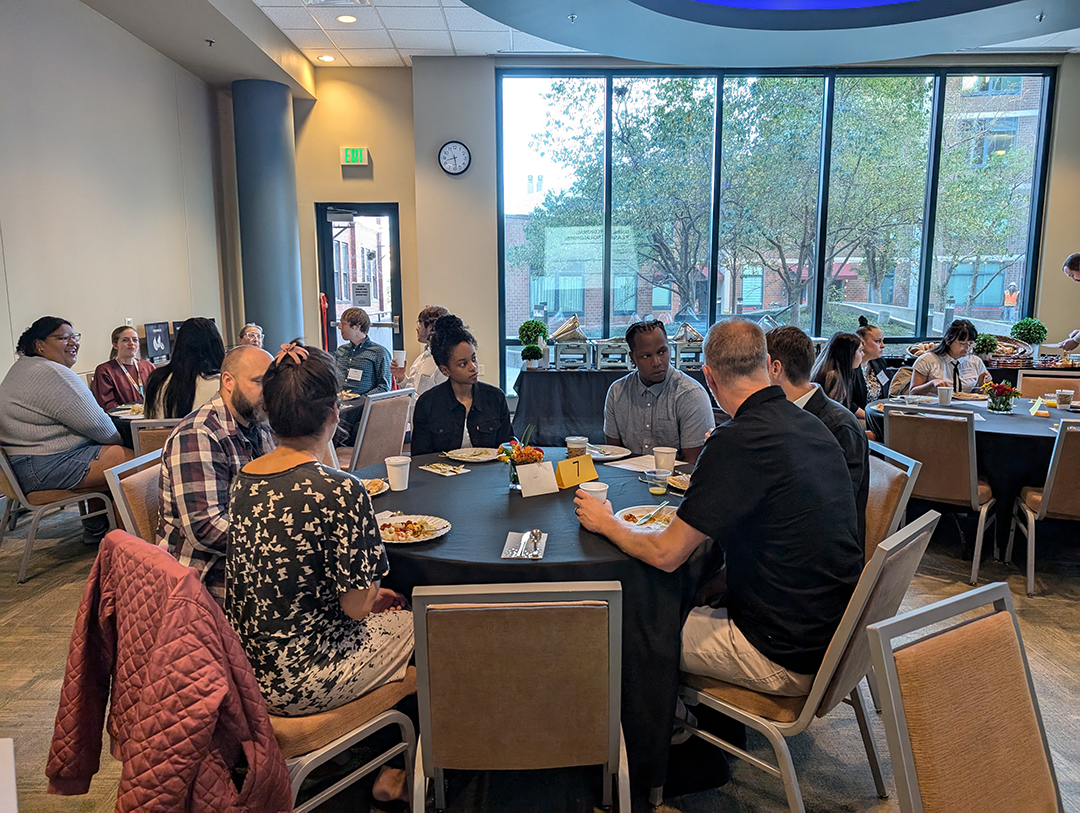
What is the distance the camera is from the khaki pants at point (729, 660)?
1774 mm

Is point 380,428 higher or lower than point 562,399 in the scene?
higher

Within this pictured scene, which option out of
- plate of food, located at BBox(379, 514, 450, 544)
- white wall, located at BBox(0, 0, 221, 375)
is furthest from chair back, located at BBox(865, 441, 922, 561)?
white wall, located at BBox(0, 0, 221, 375)

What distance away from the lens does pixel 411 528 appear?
200 centimetres

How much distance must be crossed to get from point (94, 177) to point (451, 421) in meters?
3.94

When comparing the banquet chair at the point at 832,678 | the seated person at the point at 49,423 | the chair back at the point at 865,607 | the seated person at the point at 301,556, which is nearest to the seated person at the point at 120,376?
the seated person at the point at 49,423

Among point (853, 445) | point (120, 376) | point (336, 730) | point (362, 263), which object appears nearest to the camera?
point (336, 730)

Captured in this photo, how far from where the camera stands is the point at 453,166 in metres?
7.33

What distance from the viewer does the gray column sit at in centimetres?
688

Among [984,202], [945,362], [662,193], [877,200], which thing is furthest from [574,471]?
[984,202]

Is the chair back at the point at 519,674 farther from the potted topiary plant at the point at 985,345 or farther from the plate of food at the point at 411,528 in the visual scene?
the potted topiary plant at the point at 985,345

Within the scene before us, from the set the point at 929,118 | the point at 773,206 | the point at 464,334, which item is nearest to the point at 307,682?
the point at 464,334

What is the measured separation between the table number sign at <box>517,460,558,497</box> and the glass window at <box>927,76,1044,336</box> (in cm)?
691

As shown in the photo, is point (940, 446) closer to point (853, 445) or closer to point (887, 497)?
point (887, 497)

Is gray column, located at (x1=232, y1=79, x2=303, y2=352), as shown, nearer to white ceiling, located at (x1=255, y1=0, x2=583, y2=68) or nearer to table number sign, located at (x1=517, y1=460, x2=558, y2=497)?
white ceiling, located at (x1=255, y1=0, x2=583, y2=68)
